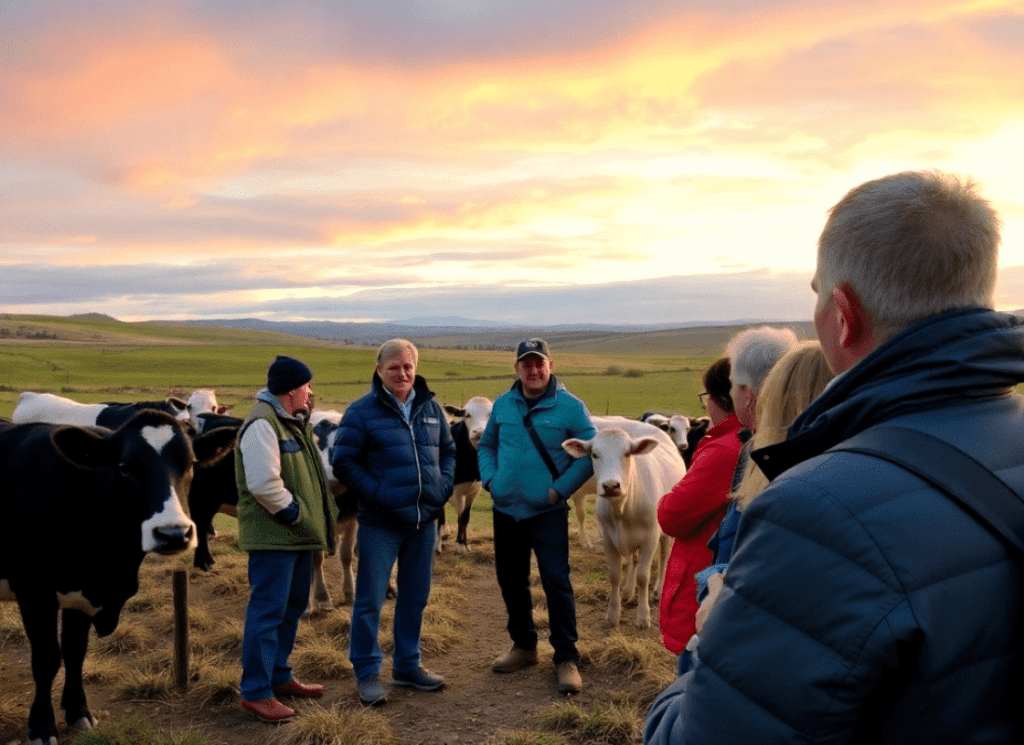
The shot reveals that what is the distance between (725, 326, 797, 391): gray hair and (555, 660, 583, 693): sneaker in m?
3.88

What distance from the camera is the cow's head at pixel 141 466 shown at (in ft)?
18.1

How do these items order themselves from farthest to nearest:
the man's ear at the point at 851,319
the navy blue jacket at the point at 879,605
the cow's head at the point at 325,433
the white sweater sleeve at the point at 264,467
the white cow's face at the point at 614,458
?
the cow's head at the point at 325,433 → the white cow's face at the point at 614,458 → the white sweater sleeve at the point at 264,467 → the man's ear at the point at 851,319 → the navy blue jacket at the point at 879,605

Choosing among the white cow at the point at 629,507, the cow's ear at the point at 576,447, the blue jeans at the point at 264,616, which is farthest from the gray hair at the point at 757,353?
the blue jeans at the point at 264,616

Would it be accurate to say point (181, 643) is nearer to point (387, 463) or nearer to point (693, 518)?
point (387, 463)

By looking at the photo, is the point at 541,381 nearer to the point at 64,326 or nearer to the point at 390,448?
the point at 390,448

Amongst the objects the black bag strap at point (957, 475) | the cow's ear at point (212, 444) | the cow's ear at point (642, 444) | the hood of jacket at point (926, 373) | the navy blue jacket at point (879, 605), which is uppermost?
the hood of jacket at point (926, 373)

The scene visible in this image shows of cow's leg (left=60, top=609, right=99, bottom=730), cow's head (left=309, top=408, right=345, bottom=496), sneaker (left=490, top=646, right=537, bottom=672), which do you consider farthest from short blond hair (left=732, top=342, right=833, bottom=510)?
cow's head (left=309, top=408, right=345, bottom=496)

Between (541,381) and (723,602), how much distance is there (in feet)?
18.3

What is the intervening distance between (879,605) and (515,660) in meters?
6.37

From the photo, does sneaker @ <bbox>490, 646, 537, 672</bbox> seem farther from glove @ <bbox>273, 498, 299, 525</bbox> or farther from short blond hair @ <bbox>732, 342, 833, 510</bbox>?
short blond hair @ <bbox>732, 342, 833, 510</bbox>

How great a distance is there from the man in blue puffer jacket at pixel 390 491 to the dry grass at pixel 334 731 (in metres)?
0.60

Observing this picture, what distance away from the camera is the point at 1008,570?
56.4 inches

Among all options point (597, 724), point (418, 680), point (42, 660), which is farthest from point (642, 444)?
point (42, 660)

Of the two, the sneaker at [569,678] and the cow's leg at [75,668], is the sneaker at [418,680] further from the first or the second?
the cow's leg at [75,668]
